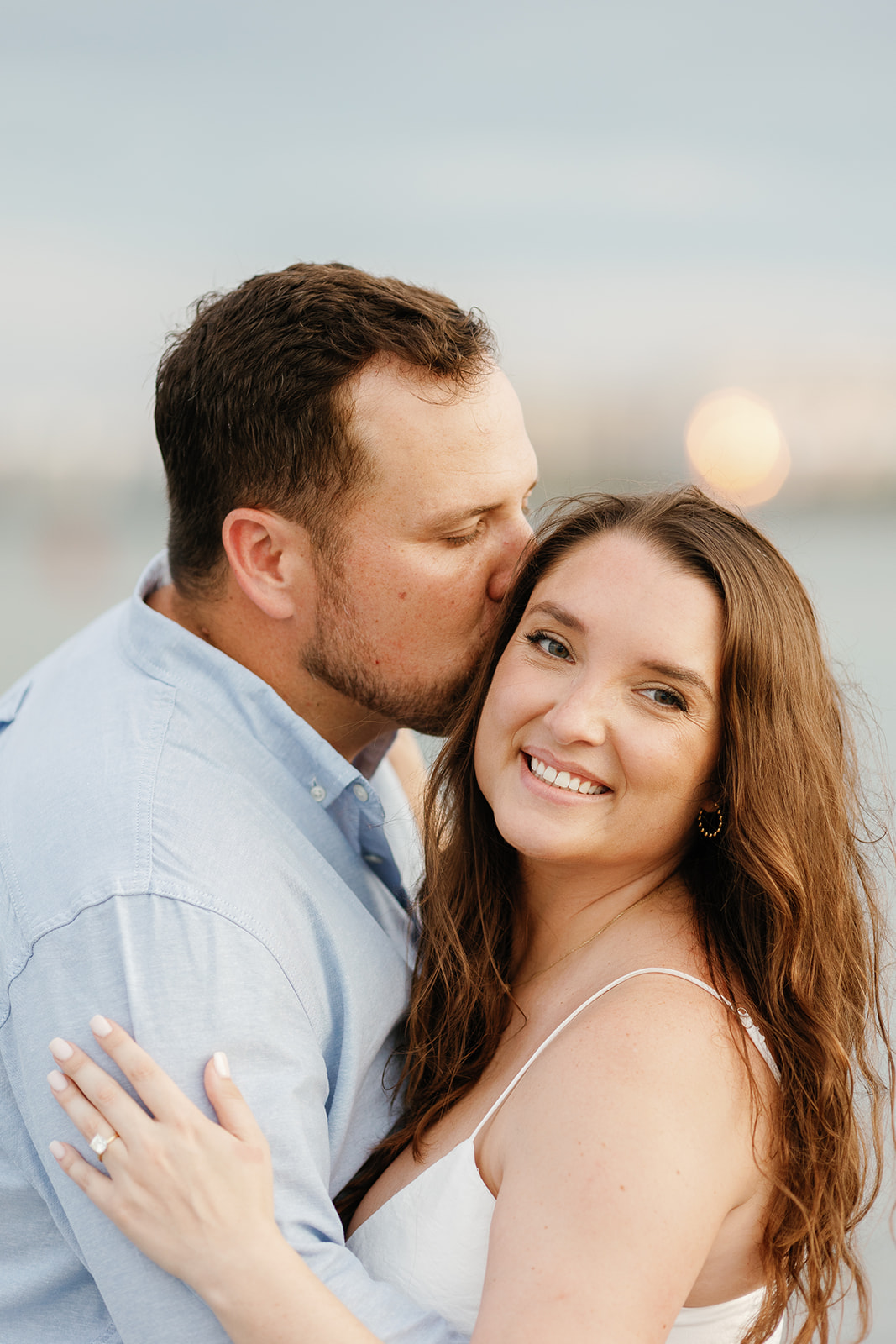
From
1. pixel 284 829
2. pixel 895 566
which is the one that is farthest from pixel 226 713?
pixel 895 566

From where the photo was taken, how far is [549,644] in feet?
6.42

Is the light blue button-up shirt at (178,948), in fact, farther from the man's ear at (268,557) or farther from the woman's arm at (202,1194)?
the man's ear at (268,557)

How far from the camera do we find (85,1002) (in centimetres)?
158

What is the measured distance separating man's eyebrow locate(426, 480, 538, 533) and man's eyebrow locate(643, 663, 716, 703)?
542 millimetres

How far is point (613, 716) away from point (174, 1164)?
2.93 feet

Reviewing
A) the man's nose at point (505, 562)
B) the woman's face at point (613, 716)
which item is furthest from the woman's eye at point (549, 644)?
the man's nose at point (505, 562)

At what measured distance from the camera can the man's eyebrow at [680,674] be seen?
1.77 m

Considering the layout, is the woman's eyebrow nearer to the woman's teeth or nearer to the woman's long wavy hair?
the woman's long wavy hair

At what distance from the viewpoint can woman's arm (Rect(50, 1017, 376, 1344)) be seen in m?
1.45

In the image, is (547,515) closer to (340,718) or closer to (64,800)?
(340,718)

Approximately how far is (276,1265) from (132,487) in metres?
10.6

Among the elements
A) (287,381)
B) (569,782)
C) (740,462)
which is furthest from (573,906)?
(740,462)

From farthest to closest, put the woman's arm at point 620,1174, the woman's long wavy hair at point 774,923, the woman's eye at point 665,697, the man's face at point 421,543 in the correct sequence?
the man's face at point 421,543 < the woman's eye at point 665,697 < the woman's long wavy hair at point 774,923 < the woman's arm at point 620,1174

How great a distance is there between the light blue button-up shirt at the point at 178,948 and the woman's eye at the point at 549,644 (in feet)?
1.34
